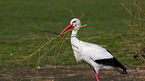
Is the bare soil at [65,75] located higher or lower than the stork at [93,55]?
lower

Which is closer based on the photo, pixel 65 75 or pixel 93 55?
pixel 93 55

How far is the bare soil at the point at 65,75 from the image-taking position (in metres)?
8.24

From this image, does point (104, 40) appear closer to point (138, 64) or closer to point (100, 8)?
point (138, 64)

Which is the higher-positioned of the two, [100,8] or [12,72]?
[100,8]

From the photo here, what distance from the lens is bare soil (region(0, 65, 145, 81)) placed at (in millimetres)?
8242

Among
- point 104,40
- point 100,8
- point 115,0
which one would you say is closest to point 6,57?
point 104,40

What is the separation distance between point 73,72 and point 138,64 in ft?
7.64

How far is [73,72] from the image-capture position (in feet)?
29.8

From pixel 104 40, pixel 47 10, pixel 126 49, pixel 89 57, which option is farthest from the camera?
pixel 47 10

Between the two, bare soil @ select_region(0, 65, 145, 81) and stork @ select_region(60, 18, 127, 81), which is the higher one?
stork @ select_region(60, 18, 127, 81)

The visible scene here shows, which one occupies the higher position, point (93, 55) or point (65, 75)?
point (93, 55)

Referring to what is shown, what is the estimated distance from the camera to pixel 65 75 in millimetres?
8695

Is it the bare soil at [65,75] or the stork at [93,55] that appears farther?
the bare soil at [65,75]

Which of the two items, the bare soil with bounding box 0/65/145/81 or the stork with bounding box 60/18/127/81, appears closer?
the stork with bounding box 60/18/127/81
